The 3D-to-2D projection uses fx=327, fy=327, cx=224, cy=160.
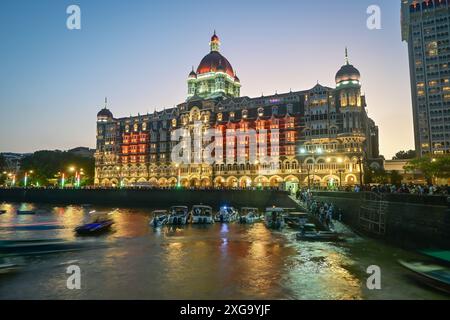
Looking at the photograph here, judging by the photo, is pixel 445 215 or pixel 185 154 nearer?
pixel 445 215

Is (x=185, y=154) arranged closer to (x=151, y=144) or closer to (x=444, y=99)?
(x=151, y=144)

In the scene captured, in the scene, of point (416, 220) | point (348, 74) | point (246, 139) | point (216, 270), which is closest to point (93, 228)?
point (216, 270)

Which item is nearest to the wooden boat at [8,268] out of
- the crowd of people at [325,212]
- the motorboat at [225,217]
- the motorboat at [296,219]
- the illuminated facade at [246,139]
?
the motorboat at [296,219]

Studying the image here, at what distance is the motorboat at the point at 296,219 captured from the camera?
160 ft

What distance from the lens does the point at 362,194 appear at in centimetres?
4588

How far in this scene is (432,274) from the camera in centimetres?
2205

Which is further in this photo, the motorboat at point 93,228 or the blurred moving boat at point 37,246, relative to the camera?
the motorboat at point 93,228

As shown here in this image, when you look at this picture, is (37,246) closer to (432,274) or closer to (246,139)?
(432,274)

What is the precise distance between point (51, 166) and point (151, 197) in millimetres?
74071

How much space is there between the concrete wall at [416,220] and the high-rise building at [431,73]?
10857 centimetres

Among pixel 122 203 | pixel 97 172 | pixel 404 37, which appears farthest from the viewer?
pixel 404 37

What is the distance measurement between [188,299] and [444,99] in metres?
146

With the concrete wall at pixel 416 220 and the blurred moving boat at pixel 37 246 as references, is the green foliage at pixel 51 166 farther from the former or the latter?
the concrete wall at pixel 416 220
